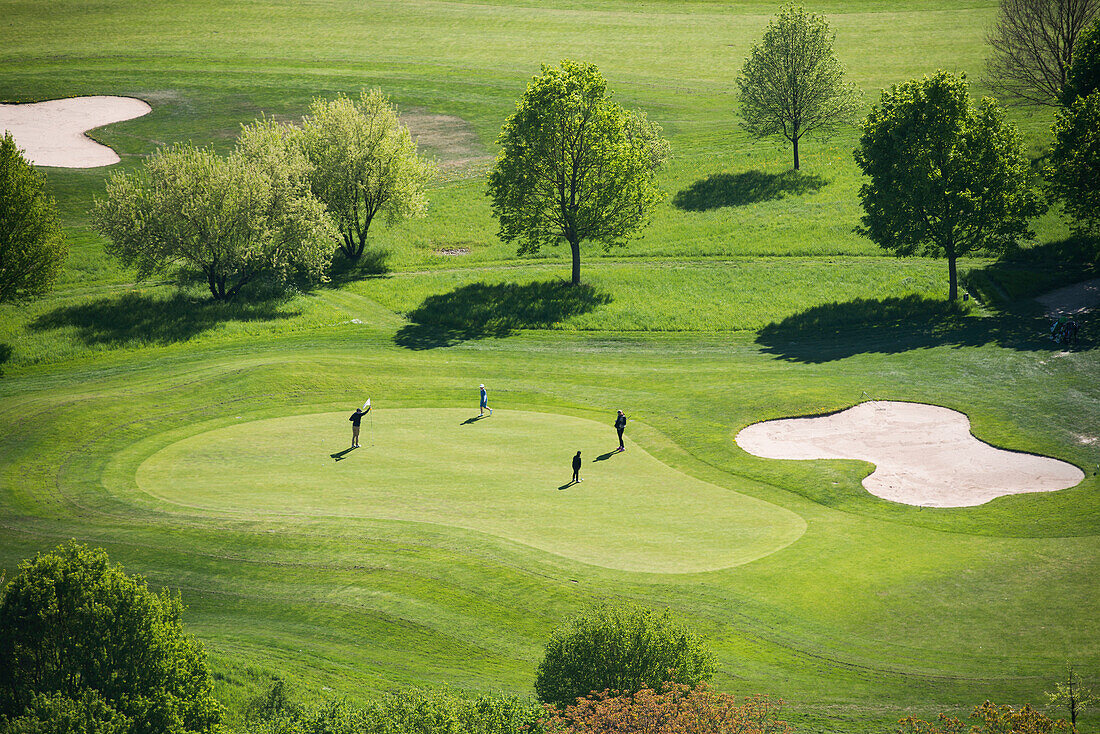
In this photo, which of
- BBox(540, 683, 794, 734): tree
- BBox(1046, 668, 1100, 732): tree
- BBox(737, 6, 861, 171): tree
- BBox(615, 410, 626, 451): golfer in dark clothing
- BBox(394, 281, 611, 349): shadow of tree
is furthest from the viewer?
BBox(737, 6, 861, 171): tree

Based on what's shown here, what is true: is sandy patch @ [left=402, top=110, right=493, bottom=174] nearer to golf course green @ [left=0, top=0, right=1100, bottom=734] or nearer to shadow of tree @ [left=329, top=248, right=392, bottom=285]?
golf course green @ [left=0, top=0, right=1100, bottom=734]

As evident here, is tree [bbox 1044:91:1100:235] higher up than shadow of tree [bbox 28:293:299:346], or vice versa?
tree [bbox 1044:91:1100:235]

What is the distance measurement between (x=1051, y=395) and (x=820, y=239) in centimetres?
3239

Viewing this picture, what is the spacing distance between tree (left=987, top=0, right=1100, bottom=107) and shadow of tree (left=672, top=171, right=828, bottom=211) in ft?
73.6

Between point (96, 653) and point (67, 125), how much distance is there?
90347 millimetres

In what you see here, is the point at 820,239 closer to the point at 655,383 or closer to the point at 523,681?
the point at 655,383

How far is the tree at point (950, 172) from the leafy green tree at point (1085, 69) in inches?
301

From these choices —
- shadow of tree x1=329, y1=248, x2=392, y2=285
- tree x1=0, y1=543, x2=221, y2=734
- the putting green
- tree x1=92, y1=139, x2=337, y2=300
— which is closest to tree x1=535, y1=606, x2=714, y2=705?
the putting green

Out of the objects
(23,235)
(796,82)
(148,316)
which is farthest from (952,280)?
(23,235)

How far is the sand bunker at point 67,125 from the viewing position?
289ft

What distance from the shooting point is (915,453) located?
4053cm

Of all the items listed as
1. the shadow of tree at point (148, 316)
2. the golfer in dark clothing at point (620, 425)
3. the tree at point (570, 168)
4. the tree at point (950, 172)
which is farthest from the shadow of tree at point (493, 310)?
the golfer in dark clothing at point (620, 425)

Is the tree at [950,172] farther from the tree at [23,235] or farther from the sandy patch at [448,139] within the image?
the tree at [23,235]

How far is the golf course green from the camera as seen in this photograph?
26.6 m
